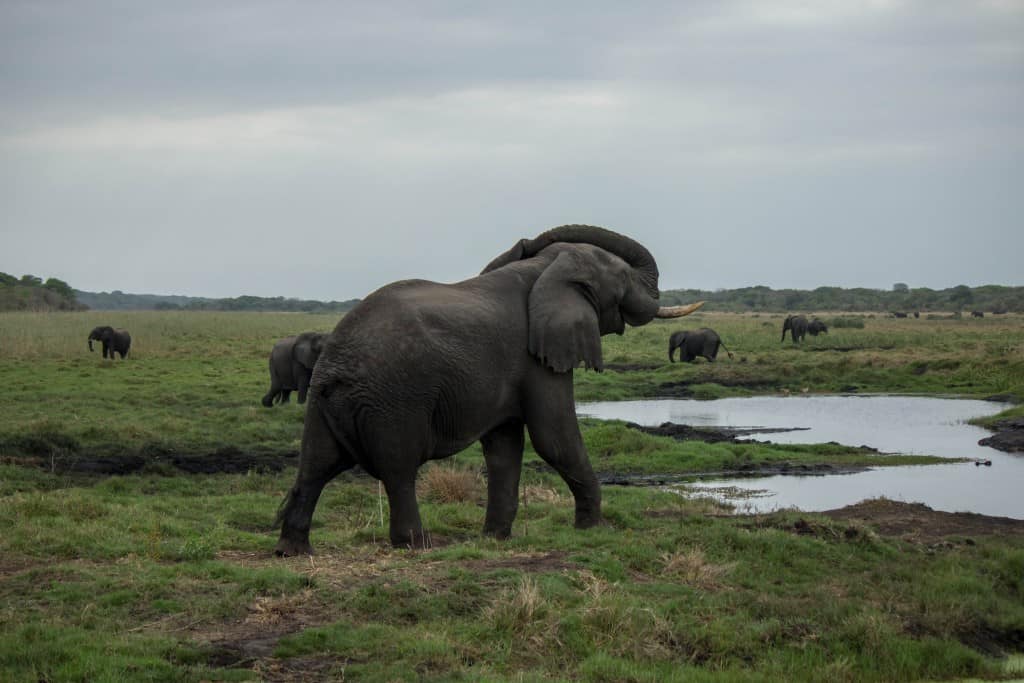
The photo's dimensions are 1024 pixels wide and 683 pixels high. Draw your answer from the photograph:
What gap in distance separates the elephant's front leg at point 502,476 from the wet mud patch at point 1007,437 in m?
13.7

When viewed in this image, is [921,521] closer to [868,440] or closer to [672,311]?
[672,311]

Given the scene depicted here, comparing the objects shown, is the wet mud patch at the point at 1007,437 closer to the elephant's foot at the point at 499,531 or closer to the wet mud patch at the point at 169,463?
the wet mud patch at the point at 169,463

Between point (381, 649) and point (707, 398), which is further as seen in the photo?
point (707, 398)

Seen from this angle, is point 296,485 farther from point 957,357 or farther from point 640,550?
point 957,357

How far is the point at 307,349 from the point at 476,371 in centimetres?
1675

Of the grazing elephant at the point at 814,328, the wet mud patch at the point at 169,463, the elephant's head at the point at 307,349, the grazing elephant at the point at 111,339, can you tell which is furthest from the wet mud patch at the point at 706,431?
the grazing elephant at the point at 814,328

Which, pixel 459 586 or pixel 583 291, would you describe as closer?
pixel 459 586

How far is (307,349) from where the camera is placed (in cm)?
2739

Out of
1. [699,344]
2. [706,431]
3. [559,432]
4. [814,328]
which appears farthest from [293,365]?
[814,328]

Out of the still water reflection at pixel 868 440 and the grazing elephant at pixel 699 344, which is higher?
the grazing elephant at pixel 699 344

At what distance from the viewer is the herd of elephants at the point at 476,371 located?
35.2 feet

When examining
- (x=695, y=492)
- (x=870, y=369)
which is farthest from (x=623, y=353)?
(x=695, y=492)

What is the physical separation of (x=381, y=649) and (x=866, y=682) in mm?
3604

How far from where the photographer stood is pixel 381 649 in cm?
808
